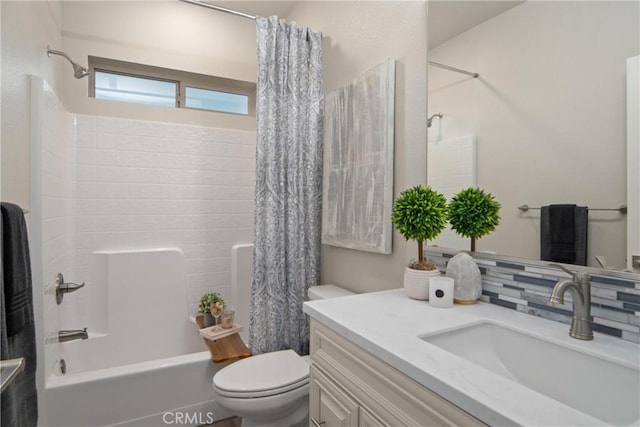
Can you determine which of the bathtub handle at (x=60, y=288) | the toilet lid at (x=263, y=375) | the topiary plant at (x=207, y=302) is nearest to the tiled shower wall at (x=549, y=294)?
the toilet lid at (x=263, y=375)

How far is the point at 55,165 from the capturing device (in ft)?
5.98

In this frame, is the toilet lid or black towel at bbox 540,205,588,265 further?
the toilet lid

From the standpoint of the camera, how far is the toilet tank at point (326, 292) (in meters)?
1.81

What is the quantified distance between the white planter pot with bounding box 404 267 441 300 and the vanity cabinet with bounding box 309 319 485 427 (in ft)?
1.21

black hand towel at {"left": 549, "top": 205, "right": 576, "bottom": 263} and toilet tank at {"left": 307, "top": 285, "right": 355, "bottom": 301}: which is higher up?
black hand towel at {"left": 549, "top": 205, "right": 576, "bottom": 263}

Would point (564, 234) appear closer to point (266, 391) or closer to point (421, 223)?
point (421, 223)

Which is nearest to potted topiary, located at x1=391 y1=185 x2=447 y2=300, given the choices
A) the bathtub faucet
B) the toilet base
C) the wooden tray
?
the toilet base

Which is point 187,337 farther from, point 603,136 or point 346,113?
point 603,136

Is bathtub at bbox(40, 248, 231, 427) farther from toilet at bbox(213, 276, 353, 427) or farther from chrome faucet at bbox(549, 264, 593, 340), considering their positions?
chrome faucet at bbox(549, 264, 593, 340)

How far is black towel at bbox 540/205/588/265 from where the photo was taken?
934mm

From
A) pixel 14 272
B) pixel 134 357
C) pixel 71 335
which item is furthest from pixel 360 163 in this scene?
pixel 134 357

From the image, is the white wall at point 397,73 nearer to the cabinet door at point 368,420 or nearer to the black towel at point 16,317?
the cabinet door at point 368,420

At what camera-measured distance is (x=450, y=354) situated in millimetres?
746

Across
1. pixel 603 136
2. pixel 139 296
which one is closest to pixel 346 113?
pixel 603 136
